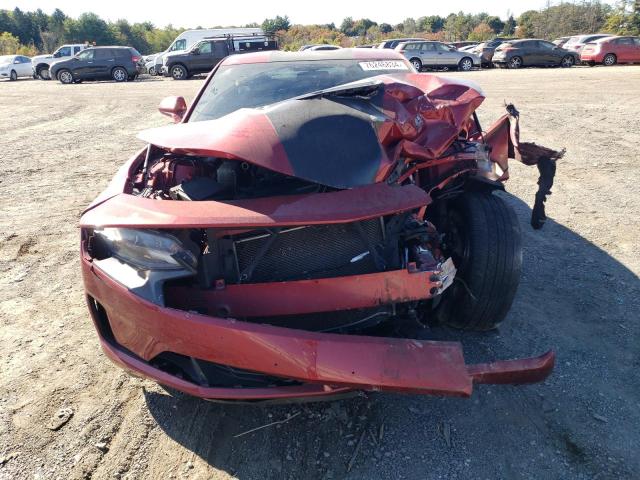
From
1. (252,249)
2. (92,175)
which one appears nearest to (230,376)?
(252,249)

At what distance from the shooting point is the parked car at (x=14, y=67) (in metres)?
24.7

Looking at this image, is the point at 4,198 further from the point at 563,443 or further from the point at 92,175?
the point at 563,443

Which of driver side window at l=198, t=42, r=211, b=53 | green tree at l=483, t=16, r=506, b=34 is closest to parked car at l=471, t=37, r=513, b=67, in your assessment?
driver side window at l=198, t=42, r=211, b=53

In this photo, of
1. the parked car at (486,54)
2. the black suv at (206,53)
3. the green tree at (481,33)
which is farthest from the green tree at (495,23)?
the black suv at (206,53)

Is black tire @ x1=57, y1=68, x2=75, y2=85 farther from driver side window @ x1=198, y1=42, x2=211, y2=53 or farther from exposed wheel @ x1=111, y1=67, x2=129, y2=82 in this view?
driver side window @ x1=198, y1=42, x2=211, y2=53

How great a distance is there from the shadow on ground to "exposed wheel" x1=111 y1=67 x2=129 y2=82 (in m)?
22.3

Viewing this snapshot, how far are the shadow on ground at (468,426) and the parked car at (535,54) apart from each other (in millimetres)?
22785

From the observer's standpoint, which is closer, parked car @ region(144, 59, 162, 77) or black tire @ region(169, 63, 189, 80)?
black tire @ region(169, 63, 189, 80)

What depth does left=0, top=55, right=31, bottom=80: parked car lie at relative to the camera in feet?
80.9

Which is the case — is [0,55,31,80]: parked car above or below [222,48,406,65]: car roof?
below

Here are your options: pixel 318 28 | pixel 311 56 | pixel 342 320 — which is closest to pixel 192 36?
pixel 311 56

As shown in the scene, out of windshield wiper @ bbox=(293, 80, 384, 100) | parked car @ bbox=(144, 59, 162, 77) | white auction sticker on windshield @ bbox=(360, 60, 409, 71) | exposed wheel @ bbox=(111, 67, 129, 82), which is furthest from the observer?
parked car @ bbox=(144, 59, 162, 77)

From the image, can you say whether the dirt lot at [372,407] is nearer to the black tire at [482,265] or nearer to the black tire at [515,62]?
the black tire at [482,265]

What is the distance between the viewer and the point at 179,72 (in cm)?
2116
